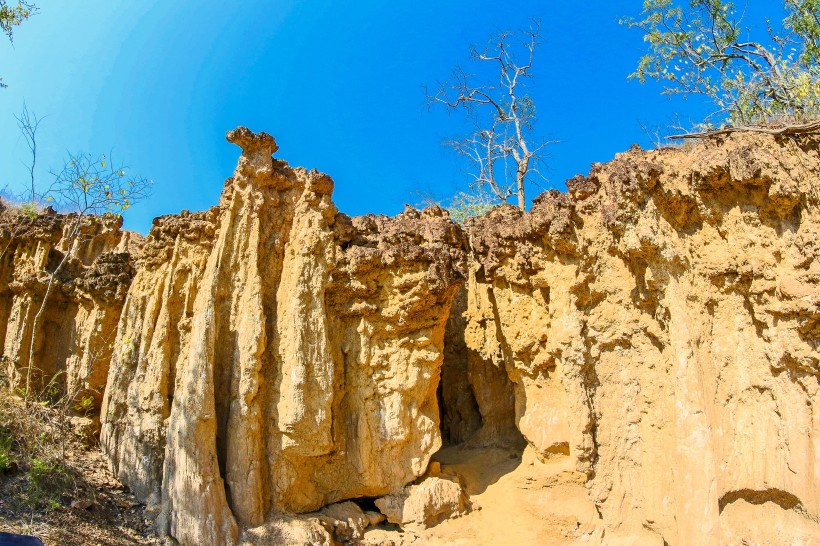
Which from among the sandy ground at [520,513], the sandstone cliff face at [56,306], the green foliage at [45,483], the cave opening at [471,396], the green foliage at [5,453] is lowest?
the sandy ground at [520,513]

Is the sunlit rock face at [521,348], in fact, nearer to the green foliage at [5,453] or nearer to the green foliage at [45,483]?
the green foliage at [45,483]

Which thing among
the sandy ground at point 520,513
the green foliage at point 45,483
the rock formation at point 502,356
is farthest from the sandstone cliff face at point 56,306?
the sandy ground at point 520,513

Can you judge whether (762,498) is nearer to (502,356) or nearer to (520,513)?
(520,513)

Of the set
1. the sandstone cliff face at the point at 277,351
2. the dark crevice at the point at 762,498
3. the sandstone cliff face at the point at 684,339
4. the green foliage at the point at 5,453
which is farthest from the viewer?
the sandstone cliff face at the point at 277,351

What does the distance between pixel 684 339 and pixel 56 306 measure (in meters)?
10.4

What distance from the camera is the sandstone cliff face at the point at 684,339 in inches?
279

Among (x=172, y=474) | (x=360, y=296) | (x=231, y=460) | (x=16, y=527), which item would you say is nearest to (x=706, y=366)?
(x=360, y=296)

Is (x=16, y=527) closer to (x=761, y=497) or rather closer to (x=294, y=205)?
(x=294, y=205)

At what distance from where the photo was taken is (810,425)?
6.88 meters

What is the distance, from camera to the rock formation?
24.2 ft

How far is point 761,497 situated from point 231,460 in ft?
20.9

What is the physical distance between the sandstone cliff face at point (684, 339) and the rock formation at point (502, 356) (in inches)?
1.0

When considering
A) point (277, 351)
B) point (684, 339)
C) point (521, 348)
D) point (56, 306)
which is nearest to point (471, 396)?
point (521, 348)

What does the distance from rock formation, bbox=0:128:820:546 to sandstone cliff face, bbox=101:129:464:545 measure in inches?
1.3
